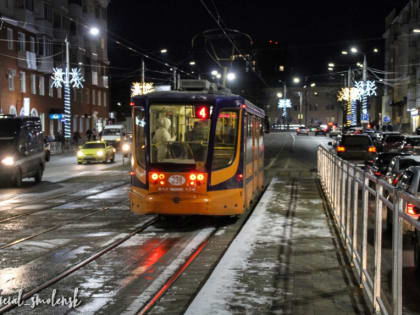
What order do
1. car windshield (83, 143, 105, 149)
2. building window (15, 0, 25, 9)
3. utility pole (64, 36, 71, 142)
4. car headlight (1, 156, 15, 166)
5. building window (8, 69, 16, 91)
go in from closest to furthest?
car headlight (1, 156, 15, 166)
car windshield (83, 143, 105, 149)
utility pole (64, 36, 71, 142)
building window (8, 69, 16, 91)
building window (15, 0, 25, 9)

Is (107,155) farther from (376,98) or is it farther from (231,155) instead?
(376,98)

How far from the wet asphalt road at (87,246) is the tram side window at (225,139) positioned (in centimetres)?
147

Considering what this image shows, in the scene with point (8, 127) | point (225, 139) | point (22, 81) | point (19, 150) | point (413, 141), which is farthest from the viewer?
point (22, 81)

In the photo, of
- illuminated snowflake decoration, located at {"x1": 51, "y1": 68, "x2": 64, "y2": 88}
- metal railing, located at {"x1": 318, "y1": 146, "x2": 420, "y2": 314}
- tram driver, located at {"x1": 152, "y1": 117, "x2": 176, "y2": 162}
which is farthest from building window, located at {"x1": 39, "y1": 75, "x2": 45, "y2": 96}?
metal railing, located at {"x1": 318, "y1": 146, "x2": 420, "y2": 314}

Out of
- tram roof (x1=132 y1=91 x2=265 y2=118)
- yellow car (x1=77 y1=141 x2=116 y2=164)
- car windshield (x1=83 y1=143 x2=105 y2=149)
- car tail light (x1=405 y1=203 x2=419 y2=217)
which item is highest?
tram roof (x1=132 y1=91 x2=265 y2=118)

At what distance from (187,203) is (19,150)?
11.5m

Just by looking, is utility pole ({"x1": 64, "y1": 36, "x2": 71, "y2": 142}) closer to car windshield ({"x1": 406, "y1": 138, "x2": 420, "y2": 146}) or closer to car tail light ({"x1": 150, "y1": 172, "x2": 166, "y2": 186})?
car windshield ({"x1": 406, "y1": 138, "x2": 420, "y2": 146})

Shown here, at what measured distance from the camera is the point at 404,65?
240ft

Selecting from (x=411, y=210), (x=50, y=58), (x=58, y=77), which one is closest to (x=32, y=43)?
(x=50, y=58)

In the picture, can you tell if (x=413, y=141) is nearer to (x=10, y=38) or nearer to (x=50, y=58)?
(x=10, y=38)

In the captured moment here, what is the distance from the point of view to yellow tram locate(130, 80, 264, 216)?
13.0 meters

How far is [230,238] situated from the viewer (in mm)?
12328

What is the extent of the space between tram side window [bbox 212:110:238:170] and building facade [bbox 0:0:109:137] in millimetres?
33455

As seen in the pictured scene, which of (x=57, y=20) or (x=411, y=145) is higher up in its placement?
(x=57, y=20)
